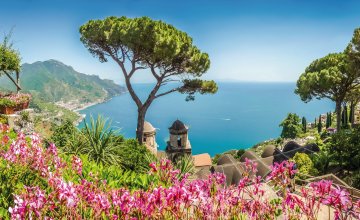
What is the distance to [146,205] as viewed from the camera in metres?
3.66

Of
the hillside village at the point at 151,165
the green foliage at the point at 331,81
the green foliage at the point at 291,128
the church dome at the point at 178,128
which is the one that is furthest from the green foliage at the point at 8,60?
the green foliage at the point at 291,128

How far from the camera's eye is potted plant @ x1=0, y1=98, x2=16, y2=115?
17375mm

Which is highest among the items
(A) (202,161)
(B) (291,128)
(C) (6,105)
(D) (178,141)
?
(C) (6,105)

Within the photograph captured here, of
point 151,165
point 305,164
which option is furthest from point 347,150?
point 151,165

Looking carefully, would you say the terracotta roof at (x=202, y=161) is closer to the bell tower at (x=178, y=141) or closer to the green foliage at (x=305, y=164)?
the bell tower at (x=178, y=141)

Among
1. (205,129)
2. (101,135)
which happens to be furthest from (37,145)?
(205,129)

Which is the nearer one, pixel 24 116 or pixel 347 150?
pixel 24 116

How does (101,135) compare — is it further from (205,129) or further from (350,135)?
(205,129)

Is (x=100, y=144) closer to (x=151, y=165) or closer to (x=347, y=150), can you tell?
(x=151, y=165)

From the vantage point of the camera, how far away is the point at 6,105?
17438 mm

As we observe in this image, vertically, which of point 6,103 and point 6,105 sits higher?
point 6,103

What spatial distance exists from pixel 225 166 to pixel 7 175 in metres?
18.0

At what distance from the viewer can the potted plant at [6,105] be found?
17.4m

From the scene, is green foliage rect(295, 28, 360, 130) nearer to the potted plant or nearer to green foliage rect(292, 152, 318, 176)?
green foliage rect(292, 152, 318, 176)
